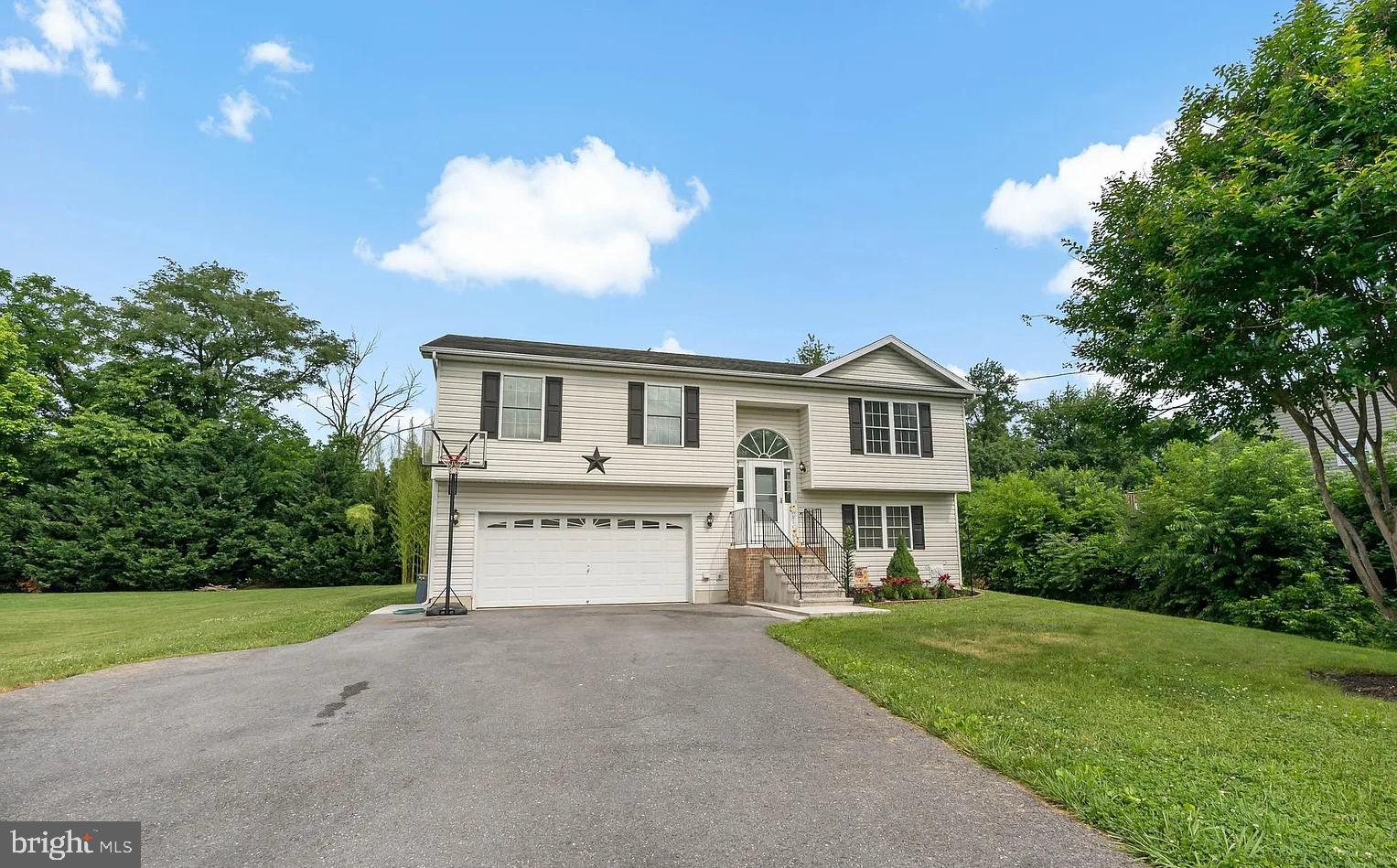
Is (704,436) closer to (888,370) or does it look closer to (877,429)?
(877,429)

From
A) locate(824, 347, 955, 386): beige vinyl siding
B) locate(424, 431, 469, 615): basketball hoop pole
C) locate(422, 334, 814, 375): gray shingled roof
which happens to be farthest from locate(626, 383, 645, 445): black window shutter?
locate(824, 347, 955, 386): beige vinyl siding

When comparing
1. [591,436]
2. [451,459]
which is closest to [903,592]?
[591,436]

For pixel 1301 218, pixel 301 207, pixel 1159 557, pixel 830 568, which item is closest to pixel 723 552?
pixel 830 568

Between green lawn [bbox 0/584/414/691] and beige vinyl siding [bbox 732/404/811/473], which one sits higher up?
beige vinyl siding [bbox 732/404/811/473]

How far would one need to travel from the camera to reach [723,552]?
15.6m

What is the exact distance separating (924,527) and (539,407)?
1033 cm

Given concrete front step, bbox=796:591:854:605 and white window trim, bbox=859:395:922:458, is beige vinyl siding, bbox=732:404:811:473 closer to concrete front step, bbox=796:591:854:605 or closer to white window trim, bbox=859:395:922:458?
white window trim, bbox=859:395:922:458

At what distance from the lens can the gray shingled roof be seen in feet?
48.1

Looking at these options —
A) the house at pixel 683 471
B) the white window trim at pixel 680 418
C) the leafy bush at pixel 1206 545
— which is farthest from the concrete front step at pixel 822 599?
the leafy bush at pixel 1206 545

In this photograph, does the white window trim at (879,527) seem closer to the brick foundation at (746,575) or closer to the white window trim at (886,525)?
the white window trim at (886,525)

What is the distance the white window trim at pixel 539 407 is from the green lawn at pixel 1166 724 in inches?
287

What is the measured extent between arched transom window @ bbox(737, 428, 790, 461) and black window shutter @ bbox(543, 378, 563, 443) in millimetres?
4541

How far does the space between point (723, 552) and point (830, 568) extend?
256 cm

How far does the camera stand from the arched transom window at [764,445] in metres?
16.3
